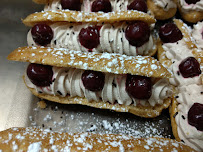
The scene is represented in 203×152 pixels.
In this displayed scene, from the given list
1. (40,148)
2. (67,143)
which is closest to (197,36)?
(67,143)

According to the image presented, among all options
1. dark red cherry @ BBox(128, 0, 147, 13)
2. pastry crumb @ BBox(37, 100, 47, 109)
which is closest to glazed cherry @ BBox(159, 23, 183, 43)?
dark red cherry @ BBox(128, 0, 147, 13)

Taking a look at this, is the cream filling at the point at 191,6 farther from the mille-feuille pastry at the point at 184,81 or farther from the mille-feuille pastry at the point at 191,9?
the mille-feuille pastry at the point at 184,81

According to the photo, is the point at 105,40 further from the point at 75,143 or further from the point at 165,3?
the point at 75,143

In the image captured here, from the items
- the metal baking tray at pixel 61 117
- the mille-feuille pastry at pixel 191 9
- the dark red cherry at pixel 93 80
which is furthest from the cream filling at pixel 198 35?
the dark red cherry at pixel 93 80

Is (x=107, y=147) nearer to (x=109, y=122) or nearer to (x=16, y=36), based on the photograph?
(x=109, y=122)

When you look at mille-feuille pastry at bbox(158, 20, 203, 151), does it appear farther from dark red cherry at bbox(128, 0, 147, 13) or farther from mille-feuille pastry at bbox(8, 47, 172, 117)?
dark red cherry at bbox(128, 0, 147, 13)

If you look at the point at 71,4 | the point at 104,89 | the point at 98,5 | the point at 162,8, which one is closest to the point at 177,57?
the point at 162,8
